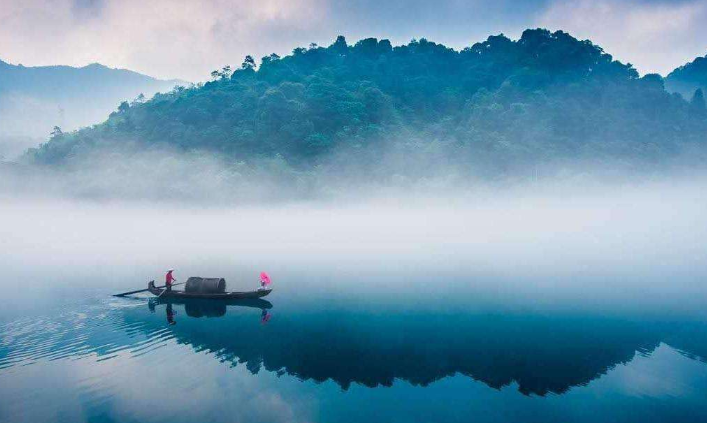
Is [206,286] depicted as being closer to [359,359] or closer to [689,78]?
[359,359]

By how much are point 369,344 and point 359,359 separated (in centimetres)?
255

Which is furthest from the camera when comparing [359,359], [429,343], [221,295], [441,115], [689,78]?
[689,78]

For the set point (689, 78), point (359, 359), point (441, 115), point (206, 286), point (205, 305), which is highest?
point (689, 78)

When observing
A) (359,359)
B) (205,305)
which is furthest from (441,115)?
(359,359)

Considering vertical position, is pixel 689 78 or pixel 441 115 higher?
pixel 689 78

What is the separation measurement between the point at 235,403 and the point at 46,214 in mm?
156971

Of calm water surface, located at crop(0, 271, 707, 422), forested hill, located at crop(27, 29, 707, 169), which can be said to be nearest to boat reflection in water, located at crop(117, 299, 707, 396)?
calm water surface, located at crop(0, 271, 707, 422)

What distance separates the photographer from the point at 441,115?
133 m

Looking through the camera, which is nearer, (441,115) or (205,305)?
(205,305)

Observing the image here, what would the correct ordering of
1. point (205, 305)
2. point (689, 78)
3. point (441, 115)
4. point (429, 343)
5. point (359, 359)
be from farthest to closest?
point (689, 78) → point (441, 115) → point (205, 305) → point (429, 343) → point (359, 359)

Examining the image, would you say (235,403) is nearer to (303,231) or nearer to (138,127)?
(303,231)

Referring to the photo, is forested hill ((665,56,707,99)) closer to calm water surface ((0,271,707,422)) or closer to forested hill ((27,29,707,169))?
forested hill ((27,29,707,169))


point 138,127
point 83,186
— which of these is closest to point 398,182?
point 138,127

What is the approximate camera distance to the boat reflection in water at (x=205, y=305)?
31062mm
